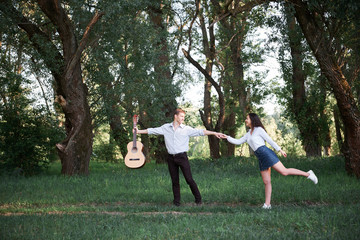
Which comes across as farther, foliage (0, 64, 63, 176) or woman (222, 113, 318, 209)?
foliage (0, 64, 63, 176)

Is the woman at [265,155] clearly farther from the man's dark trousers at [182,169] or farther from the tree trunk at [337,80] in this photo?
the tree trunk at [337,80]

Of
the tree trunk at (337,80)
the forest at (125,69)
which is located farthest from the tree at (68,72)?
the tree trunk at (337,80)

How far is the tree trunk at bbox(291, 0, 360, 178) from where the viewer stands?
43.9 feet

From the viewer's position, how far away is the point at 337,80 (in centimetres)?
1336

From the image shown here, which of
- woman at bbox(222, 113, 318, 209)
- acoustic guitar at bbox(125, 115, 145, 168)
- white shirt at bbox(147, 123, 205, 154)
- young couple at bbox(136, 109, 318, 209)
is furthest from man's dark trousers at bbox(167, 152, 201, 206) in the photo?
woman at bbox(222, 113, 318, 209)

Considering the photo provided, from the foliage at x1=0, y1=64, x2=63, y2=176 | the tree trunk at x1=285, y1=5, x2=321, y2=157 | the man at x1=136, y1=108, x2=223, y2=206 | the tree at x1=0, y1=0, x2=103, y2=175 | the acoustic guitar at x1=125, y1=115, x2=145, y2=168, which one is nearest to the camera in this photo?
the acoustic guitar at x1=125, y1=115, x2=145, y2=168

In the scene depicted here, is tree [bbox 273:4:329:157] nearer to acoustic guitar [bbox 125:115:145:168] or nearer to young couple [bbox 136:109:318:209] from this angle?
young couple [bbox 136:109:318:209]

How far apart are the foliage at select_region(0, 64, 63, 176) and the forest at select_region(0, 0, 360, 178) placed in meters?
0.04

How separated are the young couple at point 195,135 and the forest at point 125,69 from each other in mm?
4858

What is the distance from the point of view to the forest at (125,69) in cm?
1374

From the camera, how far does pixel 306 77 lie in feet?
75.3

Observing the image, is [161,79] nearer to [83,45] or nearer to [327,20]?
[83,45]

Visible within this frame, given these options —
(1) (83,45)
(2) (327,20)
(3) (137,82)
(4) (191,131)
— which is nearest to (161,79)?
(3) (137,82)

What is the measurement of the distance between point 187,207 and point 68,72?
8.83 meters
